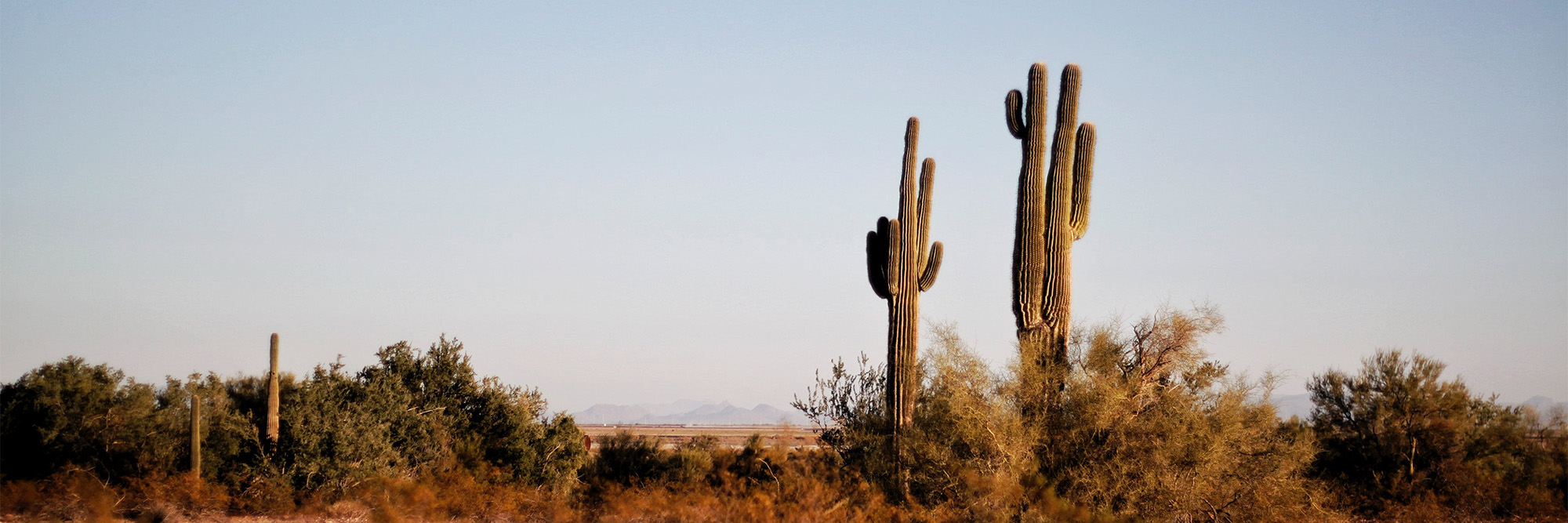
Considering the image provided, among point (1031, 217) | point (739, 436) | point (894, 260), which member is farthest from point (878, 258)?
point (739, 436)

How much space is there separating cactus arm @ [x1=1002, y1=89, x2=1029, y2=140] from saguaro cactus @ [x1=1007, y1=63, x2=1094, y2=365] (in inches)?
0.5

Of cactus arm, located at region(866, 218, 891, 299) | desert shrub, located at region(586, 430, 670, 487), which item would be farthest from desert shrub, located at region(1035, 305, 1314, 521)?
desert shrub, located at region(586, 430, 670, 487)

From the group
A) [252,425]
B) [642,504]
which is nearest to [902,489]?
[642,504]

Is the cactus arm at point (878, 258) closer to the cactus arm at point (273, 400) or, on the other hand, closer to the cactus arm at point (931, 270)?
the cactus arm at point (931, 270)

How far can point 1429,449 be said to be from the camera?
20672 mm

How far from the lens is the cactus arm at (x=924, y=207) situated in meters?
17.5

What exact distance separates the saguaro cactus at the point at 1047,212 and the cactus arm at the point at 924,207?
148 centimetres

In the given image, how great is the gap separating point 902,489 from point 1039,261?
13.3 feet

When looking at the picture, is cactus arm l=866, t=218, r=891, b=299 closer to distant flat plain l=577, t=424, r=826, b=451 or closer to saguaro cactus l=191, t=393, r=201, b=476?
distant flat plain l=577, t=424, r=826, b=451

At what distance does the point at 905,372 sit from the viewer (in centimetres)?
1669

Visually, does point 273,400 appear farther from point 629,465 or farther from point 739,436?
point 739,436

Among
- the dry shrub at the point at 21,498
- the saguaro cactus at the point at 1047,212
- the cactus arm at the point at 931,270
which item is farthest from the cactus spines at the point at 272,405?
the saguaro cactus at the point at 1047,212

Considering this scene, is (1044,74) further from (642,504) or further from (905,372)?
(642,504)

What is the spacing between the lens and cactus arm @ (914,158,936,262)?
57.6 ft
